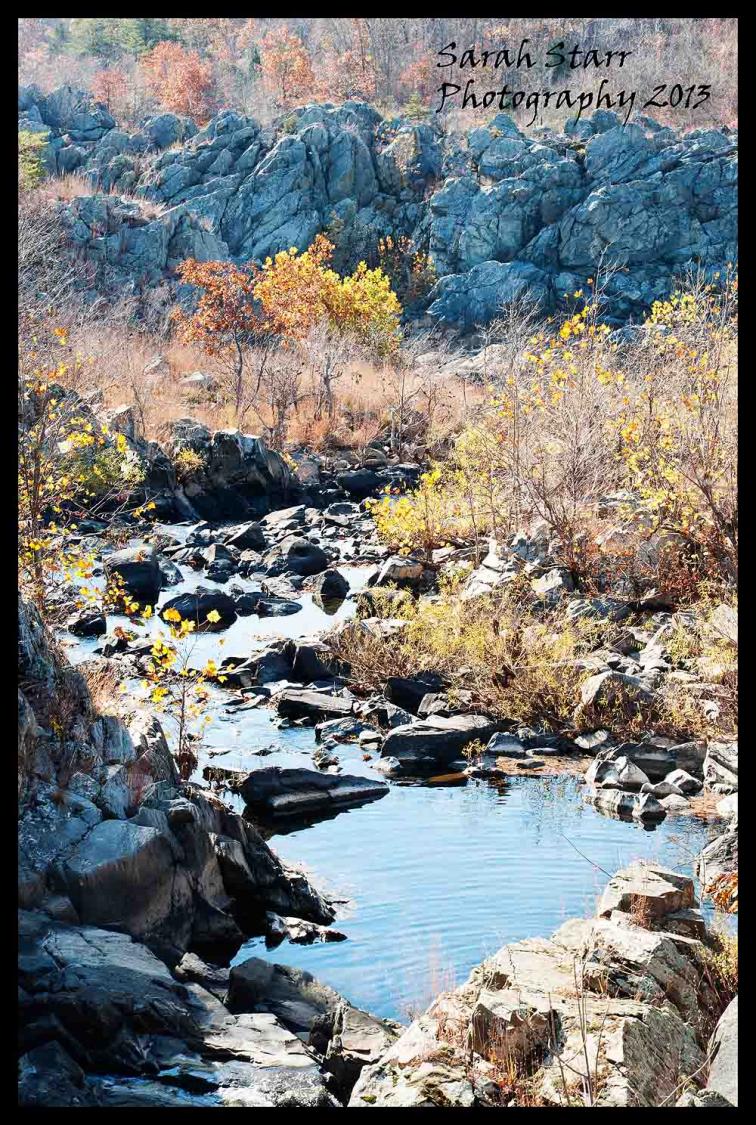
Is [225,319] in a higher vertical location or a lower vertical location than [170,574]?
higher

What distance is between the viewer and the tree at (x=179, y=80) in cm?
5356

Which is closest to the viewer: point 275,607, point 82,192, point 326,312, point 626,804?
point 626,804

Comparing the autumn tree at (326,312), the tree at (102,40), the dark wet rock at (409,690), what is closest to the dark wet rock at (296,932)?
the dark wet rock at (409,690)

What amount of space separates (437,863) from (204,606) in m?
6.99

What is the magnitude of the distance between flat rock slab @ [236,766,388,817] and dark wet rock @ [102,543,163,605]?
631 centimetres

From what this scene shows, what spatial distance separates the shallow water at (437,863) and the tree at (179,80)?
51583mm

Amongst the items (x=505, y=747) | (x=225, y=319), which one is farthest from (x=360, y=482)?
(x=505, y=747)

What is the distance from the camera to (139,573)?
14.2 metres

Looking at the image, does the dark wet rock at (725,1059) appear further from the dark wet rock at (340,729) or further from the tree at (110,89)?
the tree at (110,89)

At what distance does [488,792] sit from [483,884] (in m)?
1.62

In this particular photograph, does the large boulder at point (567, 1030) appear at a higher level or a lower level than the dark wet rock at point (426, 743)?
higher

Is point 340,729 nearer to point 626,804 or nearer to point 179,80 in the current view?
point 626,804
